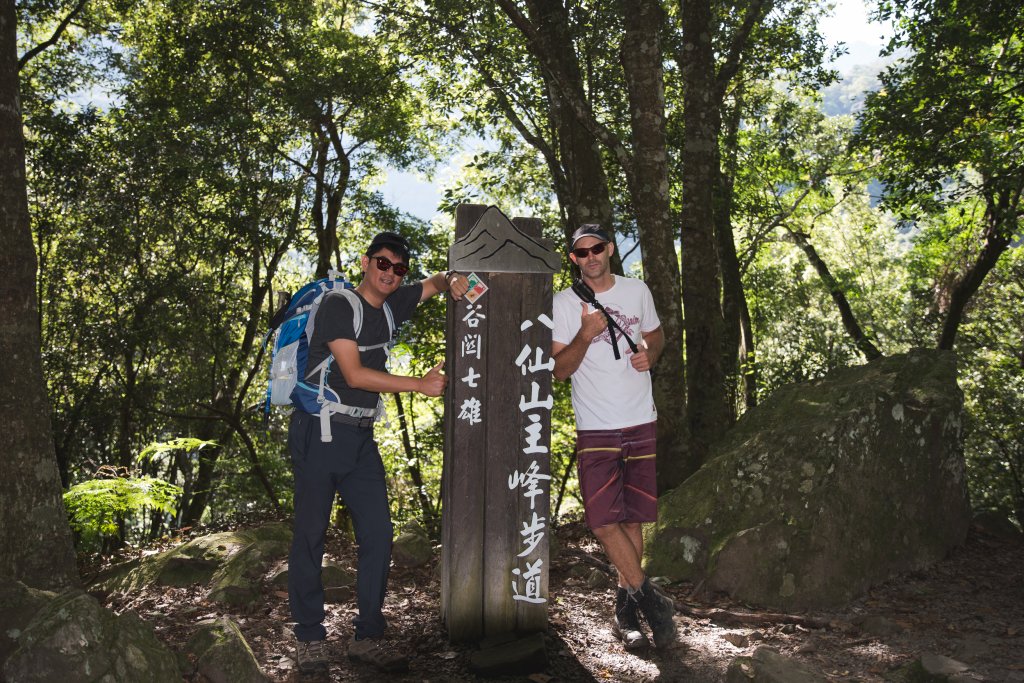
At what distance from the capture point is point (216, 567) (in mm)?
6547

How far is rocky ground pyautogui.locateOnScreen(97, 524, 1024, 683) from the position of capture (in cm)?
449

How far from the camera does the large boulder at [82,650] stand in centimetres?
340

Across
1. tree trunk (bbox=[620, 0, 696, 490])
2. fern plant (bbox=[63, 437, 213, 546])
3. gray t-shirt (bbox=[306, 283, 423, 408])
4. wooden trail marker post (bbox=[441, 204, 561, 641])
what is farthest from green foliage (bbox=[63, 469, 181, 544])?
tree trunk (bbox=[620, 0, 696, 490])

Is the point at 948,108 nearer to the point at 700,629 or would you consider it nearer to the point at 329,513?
the point at 700,629

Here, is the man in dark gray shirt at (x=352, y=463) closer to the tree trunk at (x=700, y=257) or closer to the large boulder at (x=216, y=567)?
the large boulder at (x=216, y=567)

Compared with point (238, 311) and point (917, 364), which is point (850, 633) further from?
point (238, 311)

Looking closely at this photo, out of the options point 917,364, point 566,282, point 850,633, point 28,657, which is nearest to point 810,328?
point 566,282

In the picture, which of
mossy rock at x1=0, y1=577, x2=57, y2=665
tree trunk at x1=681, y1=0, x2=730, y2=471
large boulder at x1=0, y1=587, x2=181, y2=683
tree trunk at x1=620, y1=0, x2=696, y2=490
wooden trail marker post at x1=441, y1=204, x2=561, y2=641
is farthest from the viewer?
tree trunk at x1=681, y1=0, x2=730, y2=471

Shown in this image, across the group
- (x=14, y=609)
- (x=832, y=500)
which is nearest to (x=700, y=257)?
(x=832, y=500)

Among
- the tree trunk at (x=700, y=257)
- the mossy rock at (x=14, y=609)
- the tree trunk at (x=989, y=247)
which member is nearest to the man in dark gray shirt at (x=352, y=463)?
the mossy rock at (x=14, y=609)

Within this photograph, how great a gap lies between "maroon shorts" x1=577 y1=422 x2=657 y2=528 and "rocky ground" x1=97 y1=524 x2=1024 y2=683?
85 cm

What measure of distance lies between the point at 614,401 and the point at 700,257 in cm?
507

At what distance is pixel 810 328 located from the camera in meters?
27.1

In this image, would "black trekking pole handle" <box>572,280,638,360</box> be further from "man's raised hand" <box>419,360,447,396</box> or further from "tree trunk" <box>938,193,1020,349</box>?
"tree trunk" <box>938,193,1020,349</box>
